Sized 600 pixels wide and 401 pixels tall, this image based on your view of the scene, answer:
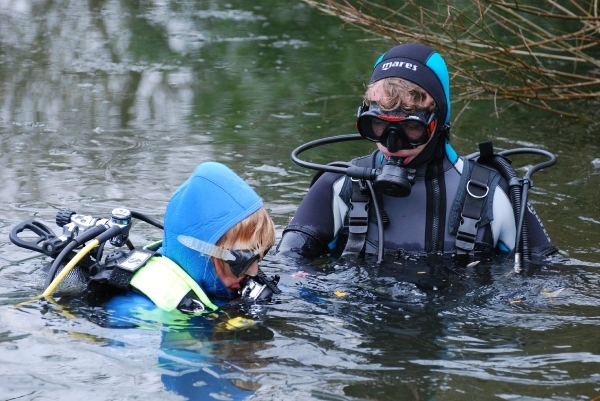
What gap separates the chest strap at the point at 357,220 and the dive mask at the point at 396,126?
0.25 meters

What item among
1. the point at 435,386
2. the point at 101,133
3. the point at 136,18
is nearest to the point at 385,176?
the point at 435,386

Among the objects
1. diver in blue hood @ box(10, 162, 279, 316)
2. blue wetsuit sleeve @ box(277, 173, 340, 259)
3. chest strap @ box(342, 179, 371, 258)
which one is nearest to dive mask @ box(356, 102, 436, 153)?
chest strap @ box(342, 179, 371, 258)

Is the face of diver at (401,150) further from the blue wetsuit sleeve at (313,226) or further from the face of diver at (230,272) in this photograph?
the face of diver at (230,272)

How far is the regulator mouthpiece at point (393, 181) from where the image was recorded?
12.0 feet

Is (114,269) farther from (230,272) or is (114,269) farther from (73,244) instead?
(230,272)

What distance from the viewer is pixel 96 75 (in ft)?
28.1

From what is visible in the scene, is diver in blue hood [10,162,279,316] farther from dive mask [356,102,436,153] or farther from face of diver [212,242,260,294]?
dive mask [356,102,436,153]

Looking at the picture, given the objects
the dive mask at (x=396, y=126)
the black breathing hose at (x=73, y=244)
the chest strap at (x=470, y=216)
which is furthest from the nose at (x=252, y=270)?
the chest strap at (x=470, y=216)

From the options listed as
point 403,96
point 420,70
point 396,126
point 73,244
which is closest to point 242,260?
point 73,244

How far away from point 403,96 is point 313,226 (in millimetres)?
704

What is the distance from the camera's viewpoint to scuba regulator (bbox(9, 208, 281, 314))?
315cm

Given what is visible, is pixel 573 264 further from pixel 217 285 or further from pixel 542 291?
pixel 217 285

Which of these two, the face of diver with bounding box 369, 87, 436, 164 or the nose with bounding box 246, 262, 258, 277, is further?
the face of diver with bounding box 369, 87, 436, 164

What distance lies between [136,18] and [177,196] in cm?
861
